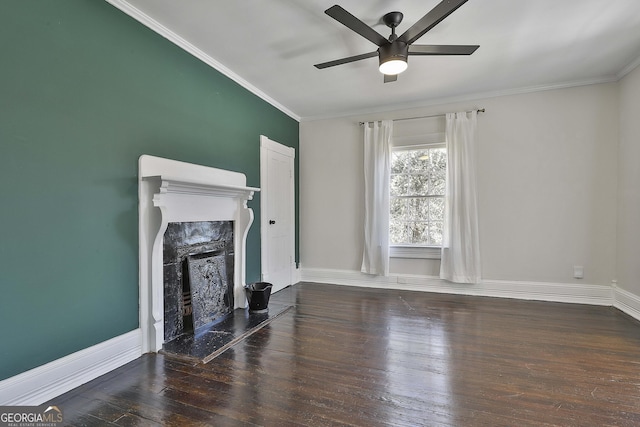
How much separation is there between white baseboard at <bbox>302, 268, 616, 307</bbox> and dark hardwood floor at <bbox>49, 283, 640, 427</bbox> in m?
0.59

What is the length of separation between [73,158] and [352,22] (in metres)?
2.12

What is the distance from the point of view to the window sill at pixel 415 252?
439 cm

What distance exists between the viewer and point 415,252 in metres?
4.49

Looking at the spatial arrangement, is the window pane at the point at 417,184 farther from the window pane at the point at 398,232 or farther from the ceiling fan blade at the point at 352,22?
the ceiling fan blade at the point at 352,22

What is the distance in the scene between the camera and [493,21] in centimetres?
256

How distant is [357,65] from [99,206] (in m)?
2.79

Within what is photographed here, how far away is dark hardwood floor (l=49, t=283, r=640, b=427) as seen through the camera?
5.51 feet

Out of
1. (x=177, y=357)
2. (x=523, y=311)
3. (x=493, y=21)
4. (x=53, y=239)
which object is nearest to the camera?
(x=53, y=239)

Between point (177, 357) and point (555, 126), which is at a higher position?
point (555, 126)

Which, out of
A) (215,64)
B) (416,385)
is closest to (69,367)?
(416,385)

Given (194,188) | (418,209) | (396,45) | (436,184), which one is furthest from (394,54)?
(418,209)

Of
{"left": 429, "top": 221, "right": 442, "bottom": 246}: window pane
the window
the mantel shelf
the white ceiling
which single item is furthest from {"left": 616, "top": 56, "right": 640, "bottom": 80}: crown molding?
the mantel shelf

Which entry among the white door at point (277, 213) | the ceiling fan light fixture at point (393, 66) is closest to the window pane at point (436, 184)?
the white door at point (277, 213)

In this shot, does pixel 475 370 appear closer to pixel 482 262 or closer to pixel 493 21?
pixel 482 262
